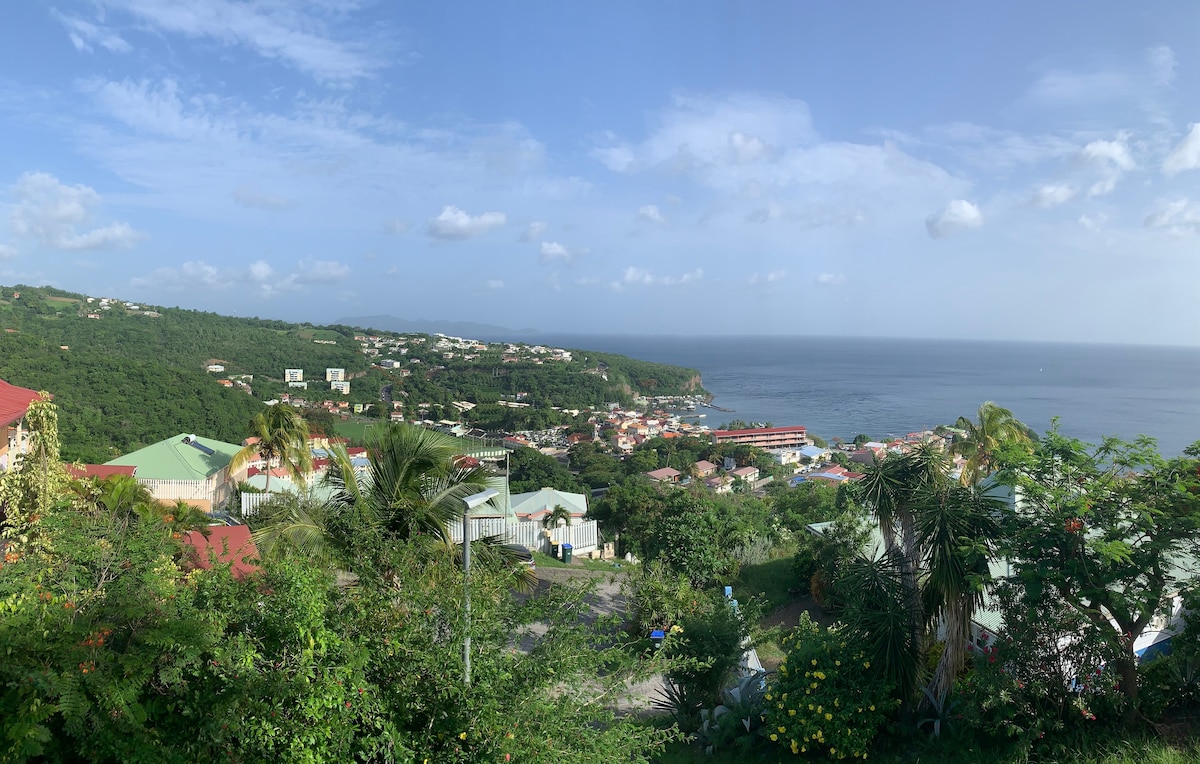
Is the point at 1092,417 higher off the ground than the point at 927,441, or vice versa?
the point at 927,441

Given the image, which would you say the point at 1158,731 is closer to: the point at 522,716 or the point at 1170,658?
the point at 1170,658

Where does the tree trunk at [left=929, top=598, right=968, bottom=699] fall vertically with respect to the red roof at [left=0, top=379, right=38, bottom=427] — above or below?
below

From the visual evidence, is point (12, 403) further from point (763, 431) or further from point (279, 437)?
point (763, 431)

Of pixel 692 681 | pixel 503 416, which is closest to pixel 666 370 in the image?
pixel 503 416

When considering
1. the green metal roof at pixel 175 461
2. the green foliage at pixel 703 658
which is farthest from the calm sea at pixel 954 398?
the green metal roof at pixel 175 461

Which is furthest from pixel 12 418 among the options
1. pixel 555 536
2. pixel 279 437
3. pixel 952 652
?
pixel 952 652

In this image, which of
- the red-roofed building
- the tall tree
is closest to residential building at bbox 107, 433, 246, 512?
the red-roofed building

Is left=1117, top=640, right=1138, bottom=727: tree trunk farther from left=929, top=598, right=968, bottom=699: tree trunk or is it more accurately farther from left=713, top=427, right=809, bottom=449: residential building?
left=713, top=427, right=809, bottom=449: residential building
